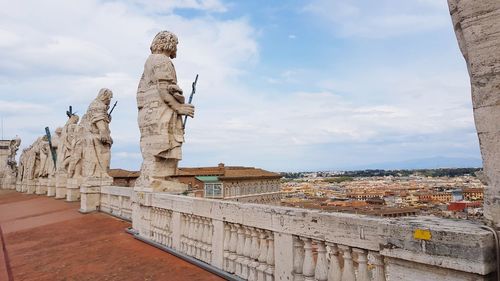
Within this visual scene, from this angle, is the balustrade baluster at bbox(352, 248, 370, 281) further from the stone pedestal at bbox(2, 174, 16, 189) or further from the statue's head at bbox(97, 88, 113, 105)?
the stone pedestal at bbox(2, 174, 16, 189)

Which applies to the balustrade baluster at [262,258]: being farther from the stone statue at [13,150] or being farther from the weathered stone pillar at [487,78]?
the stone statue at [13,150]

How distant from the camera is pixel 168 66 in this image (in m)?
7.88

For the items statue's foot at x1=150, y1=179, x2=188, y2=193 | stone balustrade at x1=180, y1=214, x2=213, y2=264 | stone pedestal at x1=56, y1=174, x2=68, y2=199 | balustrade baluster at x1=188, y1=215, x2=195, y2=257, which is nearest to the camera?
stone balustrade at x1=180, y1=214, x2=213, y2=264

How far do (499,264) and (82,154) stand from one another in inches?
581

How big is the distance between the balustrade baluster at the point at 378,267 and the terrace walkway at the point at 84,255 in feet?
8.69

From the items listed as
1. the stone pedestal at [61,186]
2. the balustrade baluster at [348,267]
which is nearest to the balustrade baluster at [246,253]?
the balustrade baluster at [348,267]

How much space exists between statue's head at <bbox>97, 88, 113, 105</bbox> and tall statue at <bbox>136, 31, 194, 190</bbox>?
6275mm

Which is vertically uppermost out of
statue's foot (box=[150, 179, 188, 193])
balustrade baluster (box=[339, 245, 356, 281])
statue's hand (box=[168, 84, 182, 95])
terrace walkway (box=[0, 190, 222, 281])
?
statue's hand (box=[168, 84, 182, 95])

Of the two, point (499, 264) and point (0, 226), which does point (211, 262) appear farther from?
point (0, 226)

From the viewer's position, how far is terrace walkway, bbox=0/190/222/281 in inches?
219

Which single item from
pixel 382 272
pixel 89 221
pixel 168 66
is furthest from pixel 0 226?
pixel 382 272

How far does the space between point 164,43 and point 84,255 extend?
4.60m

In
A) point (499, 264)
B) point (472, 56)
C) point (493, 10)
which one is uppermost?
point (493, 10)

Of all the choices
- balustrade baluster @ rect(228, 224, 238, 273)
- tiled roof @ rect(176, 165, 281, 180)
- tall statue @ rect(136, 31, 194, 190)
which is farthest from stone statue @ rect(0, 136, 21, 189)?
balustrade baluster @ rect(228, 224, 238, 273)
